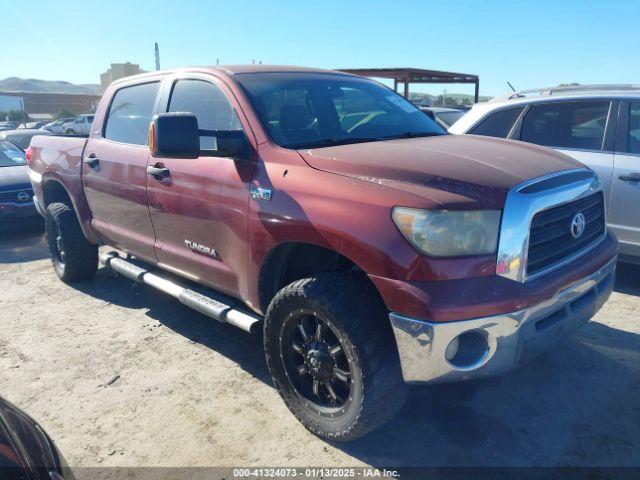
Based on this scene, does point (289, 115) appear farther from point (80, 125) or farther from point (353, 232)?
point (80, 125)

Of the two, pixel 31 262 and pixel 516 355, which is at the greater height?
pixel 516 355

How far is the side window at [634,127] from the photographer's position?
4539 mm

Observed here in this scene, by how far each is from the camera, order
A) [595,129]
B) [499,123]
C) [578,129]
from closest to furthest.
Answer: [595,129] < [578,129] < [499,123]

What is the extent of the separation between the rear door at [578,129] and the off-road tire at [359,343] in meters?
3.06

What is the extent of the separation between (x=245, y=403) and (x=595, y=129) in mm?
3840

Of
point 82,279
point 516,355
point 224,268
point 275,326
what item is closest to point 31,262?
point 82,279

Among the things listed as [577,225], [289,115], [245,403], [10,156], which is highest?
[289,115]

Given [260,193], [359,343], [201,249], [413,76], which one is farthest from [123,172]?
[413,76]

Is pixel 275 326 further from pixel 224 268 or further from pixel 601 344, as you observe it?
pixel 601 344

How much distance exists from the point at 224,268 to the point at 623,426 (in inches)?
93.6

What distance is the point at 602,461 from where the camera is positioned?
8.41 feet

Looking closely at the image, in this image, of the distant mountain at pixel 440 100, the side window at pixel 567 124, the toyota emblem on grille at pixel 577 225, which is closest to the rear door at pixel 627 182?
the side window at pixel 567 124

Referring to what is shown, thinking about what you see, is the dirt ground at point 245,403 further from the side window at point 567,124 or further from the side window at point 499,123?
the side window at point 499,123

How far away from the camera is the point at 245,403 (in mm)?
3170
